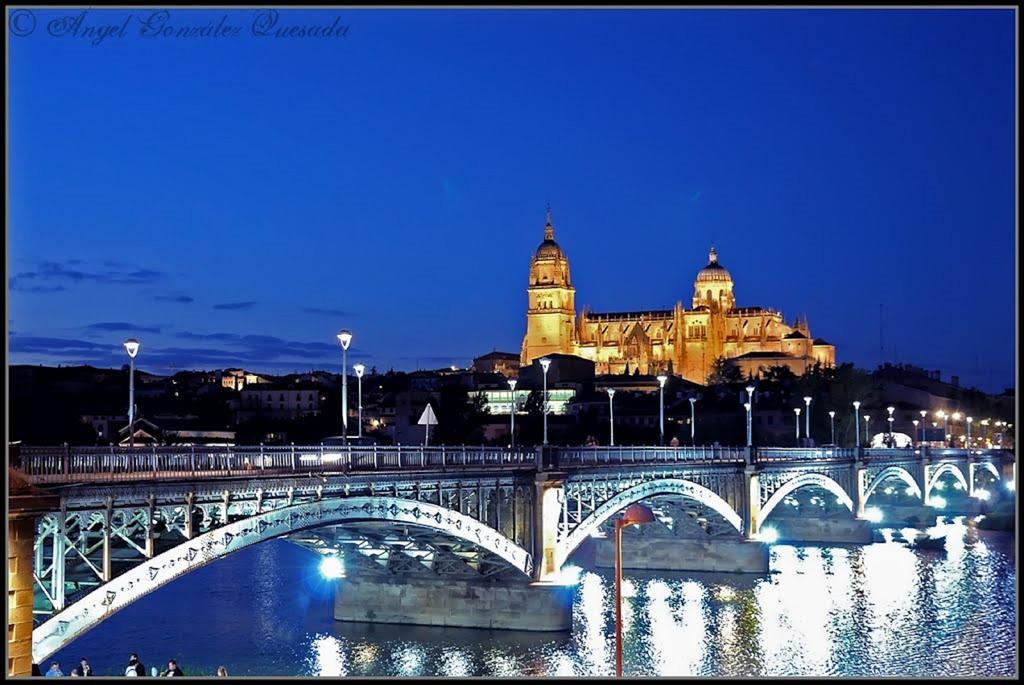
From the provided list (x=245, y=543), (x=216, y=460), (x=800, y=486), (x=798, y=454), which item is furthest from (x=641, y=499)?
(x=798, y=454)

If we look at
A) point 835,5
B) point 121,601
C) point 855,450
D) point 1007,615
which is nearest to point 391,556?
point 121,601

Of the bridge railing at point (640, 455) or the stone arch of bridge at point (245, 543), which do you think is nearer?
the stone arch of bridge at point (245, 543)

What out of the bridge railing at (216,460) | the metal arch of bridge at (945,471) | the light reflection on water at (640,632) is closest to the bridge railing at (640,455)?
the light reflection on water at (640,632)

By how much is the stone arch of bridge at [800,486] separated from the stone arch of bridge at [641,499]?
96.0 inches

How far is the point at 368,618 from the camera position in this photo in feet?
142

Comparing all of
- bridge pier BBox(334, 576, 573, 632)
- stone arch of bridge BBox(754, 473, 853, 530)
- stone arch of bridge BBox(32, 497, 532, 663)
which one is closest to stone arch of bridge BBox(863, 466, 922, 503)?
stone arch of bridge BBox(754, 473, 853, 530)

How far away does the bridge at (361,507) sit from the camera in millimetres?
22984

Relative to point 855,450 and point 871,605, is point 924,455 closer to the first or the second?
point 855,450

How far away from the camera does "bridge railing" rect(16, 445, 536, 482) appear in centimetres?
2311

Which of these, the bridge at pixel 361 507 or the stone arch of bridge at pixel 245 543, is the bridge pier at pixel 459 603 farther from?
the stone arch of bridge at pixel 245 543

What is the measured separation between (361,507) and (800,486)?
140 feet

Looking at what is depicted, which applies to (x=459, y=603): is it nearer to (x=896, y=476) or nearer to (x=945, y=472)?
(x=896, y=476)

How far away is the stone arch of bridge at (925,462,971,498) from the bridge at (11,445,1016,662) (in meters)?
34.8

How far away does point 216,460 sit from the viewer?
27.4 metres
